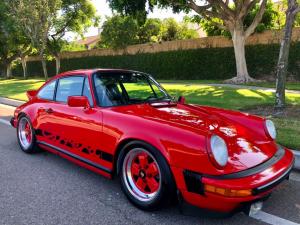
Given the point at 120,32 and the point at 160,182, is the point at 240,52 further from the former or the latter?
the point at 160,182

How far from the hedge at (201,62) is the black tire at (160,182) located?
15421 mm

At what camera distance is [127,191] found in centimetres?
346

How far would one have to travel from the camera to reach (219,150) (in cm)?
289

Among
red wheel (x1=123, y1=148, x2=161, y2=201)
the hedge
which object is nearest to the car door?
red wheel (x1=123, y1=148, x2=161, y2=201)

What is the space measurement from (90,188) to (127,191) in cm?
67

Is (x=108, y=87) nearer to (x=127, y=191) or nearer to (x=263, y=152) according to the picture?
(x=127, y=191)

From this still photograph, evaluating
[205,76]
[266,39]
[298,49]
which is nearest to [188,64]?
[205,76]

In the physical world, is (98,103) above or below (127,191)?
above

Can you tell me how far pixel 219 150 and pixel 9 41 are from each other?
30.6 m

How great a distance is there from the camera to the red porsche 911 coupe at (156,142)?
9.21ft

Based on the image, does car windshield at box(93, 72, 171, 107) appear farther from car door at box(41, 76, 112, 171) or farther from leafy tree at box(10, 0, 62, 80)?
leafy tree at box(10, 0, 62, 80)

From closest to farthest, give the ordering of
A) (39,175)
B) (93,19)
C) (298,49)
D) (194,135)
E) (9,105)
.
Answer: (194,135) < (39,175) < (9,105) < (298,49) < (93,19)

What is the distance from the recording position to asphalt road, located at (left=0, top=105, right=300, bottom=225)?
3.13 metres

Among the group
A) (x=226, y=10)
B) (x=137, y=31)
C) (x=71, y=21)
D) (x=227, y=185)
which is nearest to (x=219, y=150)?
(x=227, y=185)
